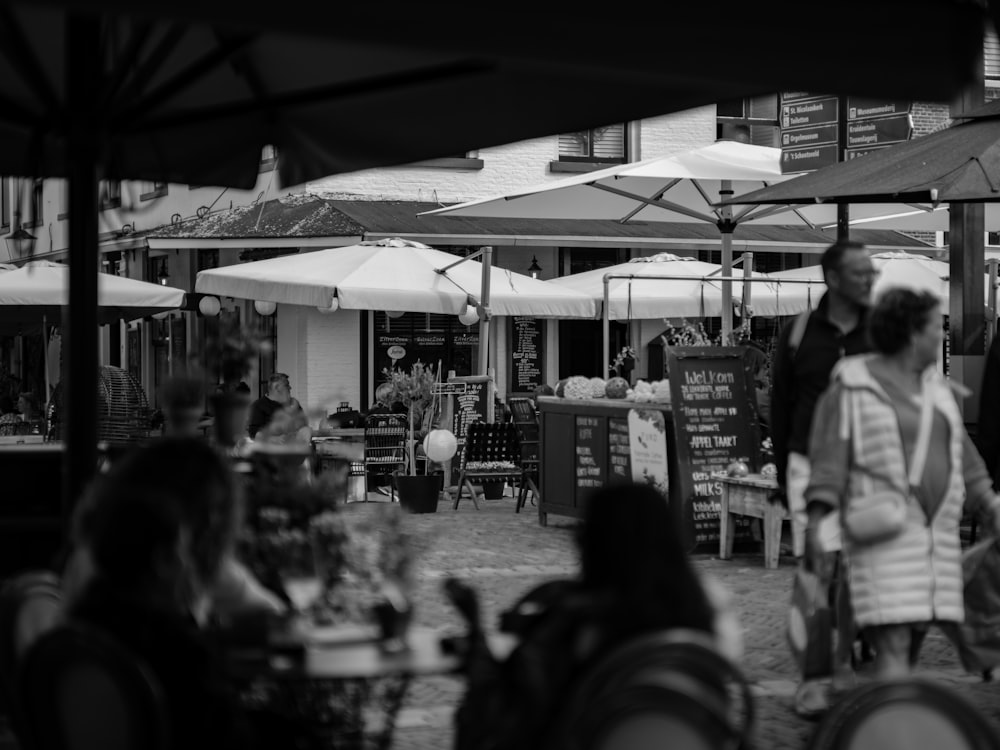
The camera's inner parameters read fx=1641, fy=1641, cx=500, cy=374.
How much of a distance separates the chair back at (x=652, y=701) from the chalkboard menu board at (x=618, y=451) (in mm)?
9429

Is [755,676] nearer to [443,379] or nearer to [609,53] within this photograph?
[609,53]

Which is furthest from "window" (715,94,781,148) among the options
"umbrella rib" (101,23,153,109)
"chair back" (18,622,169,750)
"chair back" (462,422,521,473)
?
"chair back" (18,622,169,750)

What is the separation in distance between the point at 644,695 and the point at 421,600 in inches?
265

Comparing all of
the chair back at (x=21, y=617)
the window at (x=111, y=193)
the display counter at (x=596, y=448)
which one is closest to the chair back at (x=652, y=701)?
the chair back at (x=21, y=617)

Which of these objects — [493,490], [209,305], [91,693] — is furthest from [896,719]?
[209,305]

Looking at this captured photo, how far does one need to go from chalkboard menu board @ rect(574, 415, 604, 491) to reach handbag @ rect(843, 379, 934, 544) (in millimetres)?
7277

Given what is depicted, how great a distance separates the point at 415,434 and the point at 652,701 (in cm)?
1347

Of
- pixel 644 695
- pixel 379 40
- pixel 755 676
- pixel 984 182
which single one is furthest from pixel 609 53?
pixel 984 182

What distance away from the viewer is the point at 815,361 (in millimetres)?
7035

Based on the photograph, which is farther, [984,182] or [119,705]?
[984,182]

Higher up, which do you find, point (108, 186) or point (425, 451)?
point (108, 186)

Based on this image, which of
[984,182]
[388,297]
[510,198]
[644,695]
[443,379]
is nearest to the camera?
[644,695]

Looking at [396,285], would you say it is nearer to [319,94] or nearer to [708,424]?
[708,424]

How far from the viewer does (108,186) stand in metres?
6.60
